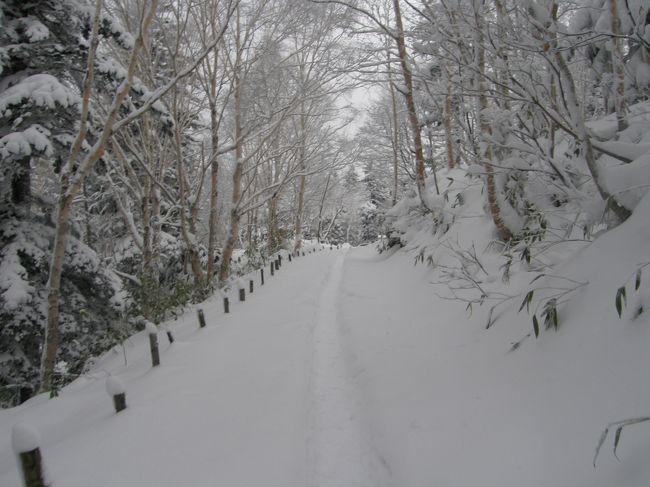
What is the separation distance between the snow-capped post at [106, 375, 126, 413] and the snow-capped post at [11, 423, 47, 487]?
115cm

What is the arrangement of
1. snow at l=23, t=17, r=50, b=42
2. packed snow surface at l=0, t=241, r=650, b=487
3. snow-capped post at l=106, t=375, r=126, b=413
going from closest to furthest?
1. packed snow surface at l=0, t=241, r=650, b=487
2. snow-capped post at l=106, t=375, r=126, b=413
3. snow at l=23, t=17, r=50, b=42

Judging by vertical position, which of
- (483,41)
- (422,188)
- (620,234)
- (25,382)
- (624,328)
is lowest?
(25,382)

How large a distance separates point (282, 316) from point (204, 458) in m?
3.90

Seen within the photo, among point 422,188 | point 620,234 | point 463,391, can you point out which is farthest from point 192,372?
point 422,188

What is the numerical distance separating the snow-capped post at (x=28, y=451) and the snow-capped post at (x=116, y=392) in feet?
3.78

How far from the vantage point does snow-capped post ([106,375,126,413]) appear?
3262 millimetres

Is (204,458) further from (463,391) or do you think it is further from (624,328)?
(624,328)

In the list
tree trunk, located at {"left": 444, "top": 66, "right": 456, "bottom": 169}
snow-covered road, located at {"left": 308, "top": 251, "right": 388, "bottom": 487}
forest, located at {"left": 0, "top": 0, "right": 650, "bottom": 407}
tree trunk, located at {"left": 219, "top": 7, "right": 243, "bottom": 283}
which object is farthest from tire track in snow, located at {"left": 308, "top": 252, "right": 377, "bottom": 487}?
tree trunk, located at {"left": 219, "top": 7, "right": 243, "bottom": 283}

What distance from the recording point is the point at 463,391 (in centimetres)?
290

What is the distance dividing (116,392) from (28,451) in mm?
1236

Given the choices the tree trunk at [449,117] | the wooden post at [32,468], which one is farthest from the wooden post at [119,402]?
the tree trunk at [449,117]

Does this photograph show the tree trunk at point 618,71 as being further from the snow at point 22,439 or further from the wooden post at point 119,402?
the wooden post at point 119,402

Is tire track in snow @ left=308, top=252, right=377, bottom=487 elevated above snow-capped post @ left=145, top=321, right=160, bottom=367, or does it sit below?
below

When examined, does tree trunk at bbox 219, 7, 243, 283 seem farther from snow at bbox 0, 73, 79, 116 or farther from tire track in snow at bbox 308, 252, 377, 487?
tire track in snow at bbox 308, 252, 377, 487
